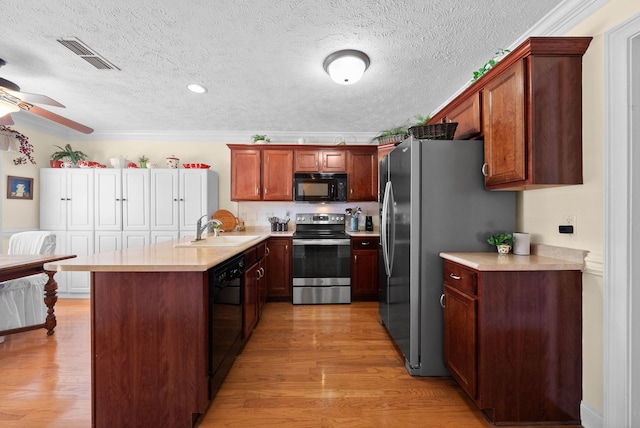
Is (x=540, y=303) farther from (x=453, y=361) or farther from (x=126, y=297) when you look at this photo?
(x=126, y=297)

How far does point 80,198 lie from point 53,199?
1.21ft

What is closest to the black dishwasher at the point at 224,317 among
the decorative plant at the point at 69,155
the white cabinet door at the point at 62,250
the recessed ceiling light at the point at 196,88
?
the recessed ceiling light at the point at 196,88

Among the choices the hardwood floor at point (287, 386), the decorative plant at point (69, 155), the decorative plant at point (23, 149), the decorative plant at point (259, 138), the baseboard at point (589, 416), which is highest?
the decorative plant at point (259, 138)

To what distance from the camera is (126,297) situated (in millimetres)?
1495

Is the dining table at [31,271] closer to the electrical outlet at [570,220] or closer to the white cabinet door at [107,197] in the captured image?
the white cabinet door at [107,197]

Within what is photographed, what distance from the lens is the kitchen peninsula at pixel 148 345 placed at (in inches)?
58.7

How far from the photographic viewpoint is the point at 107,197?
13.0 feet

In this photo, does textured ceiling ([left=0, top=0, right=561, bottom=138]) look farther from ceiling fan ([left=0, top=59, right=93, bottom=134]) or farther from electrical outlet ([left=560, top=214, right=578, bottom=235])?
electrical outlet ([left=560, top=214, right=578, bottom=235])

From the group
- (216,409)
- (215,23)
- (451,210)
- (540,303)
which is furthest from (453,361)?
(215,23)

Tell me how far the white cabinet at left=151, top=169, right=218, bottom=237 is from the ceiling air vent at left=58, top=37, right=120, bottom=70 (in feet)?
5.62

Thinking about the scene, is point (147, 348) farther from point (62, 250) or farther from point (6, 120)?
point (62, 250)

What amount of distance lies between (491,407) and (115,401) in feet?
6.93

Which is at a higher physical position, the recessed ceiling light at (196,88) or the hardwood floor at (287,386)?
the recessed ceiling light at (196,88)

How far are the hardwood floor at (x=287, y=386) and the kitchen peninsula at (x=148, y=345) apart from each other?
0.28 meters
